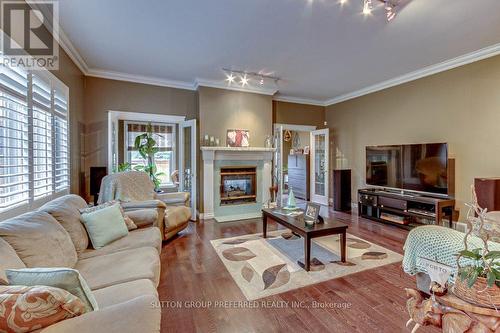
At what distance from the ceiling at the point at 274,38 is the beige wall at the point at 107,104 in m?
0.18

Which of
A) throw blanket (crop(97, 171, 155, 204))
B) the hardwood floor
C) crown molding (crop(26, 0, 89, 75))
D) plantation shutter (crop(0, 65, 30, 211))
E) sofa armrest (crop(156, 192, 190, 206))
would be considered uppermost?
crown molding (crop(26, 0, 89, 75))

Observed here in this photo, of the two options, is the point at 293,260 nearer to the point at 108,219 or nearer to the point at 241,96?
the point at 108,219

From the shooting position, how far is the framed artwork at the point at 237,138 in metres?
5.02

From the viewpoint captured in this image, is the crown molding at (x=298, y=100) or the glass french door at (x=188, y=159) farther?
the crown molding at (x=298, y=100)

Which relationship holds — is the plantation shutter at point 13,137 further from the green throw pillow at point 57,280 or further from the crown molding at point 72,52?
the crown molding at point 72,52

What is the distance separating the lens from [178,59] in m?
3.76

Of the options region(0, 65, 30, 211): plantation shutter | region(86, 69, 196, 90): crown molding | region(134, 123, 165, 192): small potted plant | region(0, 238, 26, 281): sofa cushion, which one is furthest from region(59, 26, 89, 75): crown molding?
region(0, 238, 26, 281): sofa cushion

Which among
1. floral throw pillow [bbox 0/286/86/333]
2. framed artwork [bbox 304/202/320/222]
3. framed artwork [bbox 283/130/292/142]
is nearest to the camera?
floral throw pillow [bbox 0/286/86/333]

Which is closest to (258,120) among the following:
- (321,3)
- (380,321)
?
(321,3)

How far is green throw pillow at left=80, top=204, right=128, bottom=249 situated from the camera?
2.16m

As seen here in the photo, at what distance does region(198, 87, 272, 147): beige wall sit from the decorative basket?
4303 millimetres

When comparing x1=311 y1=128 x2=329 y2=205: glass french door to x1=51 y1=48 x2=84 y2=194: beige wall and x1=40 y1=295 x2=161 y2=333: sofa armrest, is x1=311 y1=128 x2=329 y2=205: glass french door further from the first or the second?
x1=40 y1=295 x2=161 y2=333: sofa armrest

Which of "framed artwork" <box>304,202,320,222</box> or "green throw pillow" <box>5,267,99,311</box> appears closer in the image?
"green throw pillow" <box>5,267,99,311</box>

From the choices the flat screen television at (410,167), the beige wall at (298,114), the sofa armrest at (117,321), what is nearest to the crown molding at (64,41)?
the sofa armrest at (117,321)
